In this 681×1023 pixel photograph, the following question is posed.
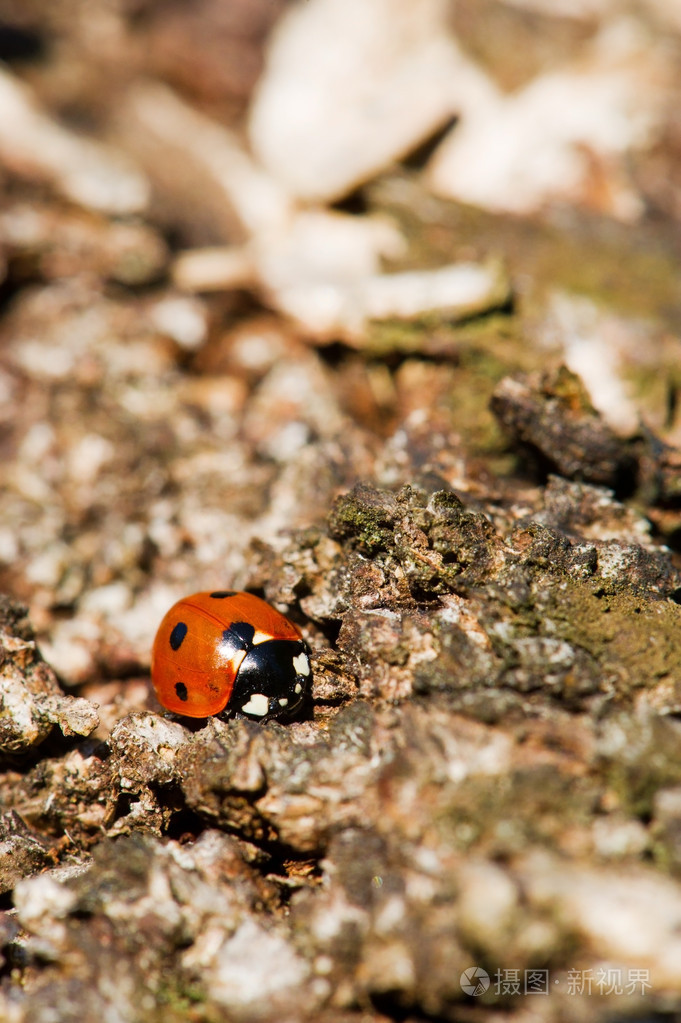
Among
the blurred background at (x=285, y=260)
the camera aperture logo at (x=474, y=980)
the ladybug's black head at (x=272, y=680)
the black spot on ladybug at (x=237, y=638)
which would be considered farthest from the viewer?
the blurred background at (x=285, y=260)

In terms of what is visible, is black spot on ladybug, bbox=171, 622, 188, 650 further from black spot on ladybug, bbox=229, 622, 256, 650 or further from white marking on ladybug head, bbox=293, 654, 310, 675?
white marking on ladybug head, bbox=293, 654, 310, 675

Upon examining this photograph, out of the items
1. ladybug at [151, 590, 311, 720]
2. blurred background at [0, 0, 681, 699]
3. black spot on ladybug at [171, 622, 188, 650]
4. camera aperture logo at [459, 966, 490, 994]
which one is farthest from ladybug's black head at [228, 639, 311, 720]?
camera aperture logo at [459, 966, 490, 994]

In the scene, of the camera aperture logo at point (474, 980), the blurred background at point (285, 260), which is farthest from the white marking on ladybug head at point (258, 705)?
the camera aperture logo at point (474, 980)

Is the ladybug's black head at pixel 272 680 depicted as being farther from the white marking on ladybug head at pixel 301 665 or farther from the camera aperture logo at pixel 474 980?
the camera aperture logo at pixel 474 980

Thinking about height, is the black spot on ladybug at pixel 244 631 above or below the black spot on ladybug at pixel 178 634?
above

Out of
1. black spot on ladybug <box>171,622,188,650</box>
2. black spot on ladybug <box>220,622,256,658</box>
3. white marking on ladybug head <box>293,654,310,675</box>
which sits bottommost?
black spot on ladybug <box>171,622,188,650</box>

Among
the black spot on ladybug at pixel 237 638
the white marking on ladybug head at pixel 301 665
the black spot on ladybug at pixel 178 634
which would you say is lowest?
the black spot on ladybug at pixel 178 634

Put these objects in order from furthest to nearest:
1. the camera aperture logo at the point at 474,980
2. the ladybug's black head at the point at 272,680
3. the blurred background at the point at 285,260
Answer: the blurred background at the point at 285,260 → the ladybug's black head at the point at 272,680 → the camera aperture logo at the point at 474,980
